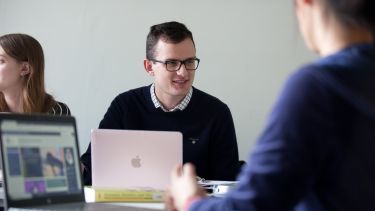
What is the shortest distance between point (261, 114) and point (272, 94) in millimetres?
116

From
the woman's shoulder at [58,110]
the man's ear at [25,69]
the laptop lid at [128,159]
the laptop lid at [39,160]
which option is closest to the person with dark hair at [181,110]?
the woman's shoulder at [58,110]

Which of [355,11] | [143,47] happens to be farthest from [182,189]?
[143,47]

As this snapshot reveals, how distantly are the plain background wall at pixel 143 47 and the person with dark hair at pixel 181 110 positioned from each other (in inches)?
16.0

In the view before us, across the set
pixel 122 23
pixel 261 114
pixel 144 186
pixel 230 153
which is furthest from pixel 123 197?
pixel 122 23

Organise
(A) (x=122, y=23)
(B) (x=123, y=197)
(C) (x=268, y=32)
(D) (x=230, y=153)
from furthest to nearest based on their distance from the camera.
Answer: (A) (x=122, y=23) < (C) (x=268, y=32) < (D) (x=230, y=153) < (B) (x=123, y=197)

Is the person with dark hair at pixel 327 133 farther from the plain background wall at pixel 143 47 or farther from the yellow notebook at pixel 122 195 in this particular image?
the plain background wall at pixel 143 47

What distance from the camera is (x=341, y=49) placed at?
31.9 inches

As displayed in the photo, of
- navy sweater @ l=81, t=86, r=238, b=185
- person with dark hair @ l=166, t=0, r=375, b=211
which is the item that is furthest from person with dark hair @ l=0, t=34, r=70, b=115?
Answer: person with dark hair @ l=166, t=0, r=375, b=211

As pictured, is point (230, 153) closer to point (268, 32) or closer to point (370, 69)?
point (268, 32)

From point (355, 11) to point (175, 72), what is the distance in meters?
1.67

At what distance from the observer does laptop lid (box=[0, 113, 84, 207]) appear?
137cm

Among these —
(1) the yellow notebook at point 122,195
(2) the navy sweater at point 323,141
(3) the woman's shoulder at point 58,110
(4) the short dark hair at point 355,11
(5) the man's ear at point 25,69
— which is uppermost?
(4) the short dark hair at point 355,11

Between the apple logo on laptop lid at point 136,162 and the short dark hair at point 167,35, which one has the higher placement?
the short dark hair at point 167,35

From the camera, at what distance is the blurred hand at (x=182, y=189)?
0.92 m
